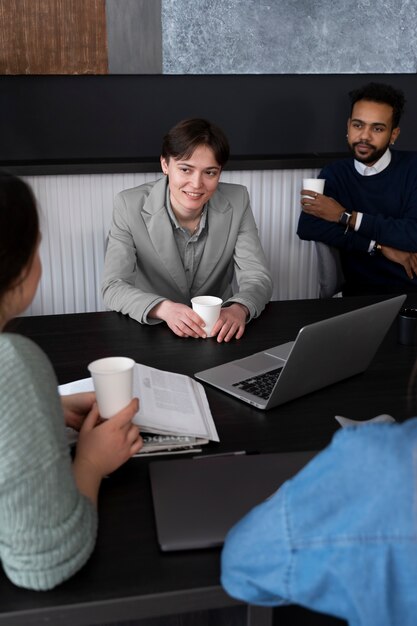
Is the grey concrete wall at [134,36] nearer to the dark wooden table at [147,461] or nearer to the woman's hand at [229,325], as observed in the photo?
the dark wooden table at [147,461]

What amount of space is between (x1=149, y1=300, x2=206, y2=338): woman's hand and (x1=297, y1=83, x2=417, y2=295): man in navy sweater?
1153 millimetres

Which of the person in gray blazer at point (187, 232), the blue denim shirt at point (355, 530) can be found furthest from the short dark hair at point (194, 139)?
the blue denim shirt at point (355, 530)

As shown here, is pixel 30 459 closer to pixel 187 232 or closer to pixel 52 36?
pixel 187 232

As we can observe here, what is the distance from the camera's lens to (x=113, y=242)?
2.12 meters

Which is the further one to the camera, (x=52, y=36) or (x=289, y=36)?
(x=289, y=36)

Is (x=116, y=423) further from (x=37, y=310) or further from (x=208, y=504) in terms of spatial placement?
(x=37, y=310)

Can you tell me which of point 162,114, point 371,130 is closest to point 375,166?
point 371,130

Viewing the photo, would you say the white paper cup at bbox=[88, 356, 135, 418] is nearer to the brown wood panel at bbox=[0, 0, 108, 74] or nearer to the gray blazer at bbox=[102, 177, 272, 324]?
the gray blazer at bbox=[102, 177, 272, 324]

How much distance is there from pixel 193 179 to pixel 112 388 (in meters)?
1.19

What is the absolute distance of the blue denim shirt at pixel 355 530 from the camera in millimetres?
542

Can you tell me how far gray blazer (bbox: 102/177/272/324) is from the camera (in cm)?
209

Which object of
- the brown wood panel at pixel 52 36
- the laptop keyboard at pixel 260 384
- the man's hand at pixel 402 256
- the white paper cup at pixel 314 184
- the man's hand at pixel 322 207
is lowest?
the man's hand at pixel 402 256

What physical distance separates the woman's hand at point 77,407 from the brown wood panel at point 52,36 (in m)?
1.99

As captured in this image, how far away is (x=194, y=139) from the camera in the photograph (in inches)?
83.0
